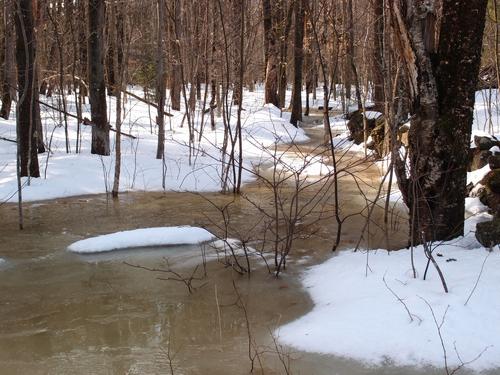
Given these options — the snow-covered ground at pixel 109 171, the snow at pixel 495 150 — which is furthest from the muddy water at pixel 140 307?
the snow at pixel 495 150

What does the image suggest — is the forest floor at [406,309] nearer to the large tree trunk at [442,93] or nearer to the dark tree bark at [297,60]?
the large tree trunk at [442,93]

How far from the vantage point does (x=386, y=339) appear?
378 cm

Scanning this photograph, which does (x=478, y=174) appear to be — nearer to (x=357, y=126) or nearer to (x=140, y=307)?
(x=140, y=307)

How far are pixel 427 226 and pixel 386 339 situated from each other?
1.96 metres

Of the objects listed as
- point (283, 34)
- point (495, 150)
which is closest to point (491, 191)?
point (495, 150)

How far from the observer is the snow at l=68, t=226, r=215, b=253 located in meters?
6.42

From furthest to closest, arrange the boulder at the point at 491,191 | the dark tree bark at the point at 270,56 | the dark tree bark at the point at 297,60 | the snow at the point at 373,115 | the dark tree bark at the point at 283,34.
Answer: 1. the dark tree bark at the point at 283,34
2. the dark tree bark at the point at 270,56
3. the dark tree bark at the point at 297,60
4. the snow at the point at 373,115
5. the boulder at the point at 491,191

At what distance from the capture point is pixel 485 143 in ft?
30.3

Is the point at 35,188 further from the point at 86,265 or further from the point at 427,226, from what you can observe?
the point at 427,226

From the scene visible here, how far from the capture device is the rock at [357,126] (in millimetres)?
15633

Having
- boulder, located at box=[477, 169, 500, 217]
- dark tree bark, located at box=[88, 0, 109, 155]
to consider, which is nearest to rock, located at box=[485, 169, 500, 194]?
boulder, located at box=[477, 169, 500, 217]

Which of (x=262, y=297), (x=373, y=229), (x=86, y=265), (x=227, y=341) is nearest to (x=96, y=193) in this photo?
(x=86, y=265)

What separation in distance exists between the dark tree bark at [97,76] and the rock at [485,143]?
24.3 ft

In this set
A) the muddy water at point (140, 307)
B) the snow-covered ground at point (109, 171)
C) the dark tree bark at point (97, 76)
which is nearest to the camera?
the muddy water at point (140, 307)
